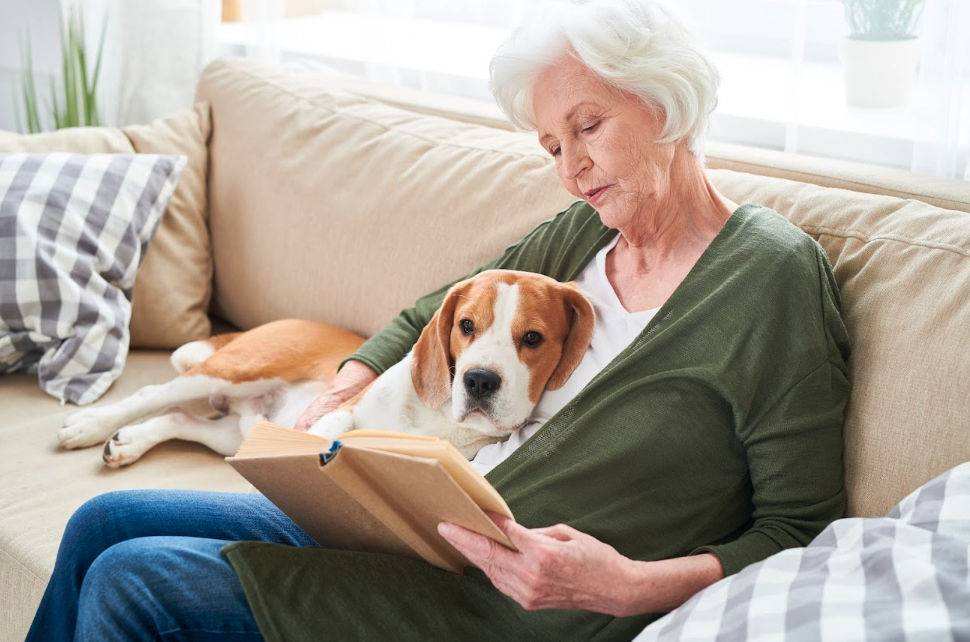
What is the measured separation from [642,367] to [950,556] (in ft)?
1.59

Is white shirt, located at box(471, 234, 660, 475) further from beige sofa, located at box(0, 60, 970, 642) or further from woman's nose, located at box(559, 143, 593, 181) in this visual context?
beige sofa, located at box(0, 60, 970, 642)

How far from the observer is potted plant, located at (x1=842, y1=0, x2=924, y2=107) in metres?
1.93

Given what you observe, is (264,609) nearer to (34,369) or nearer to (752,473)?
(752,473)

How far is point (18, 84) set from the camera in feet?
12.5

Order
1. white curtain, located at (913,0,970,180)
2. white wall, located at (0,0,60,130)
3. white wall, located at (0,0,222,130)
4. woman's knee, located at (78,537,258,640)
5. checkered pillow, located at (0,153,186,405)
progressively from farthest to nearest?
white wall, located at (0,0,60,130) < white wall, located at (0,0,222,130) < checkered pillow, located at (0,153,186,405) < white curtain, located at (913,0,970,180) < woman's knee, located at (78,537,258,640)

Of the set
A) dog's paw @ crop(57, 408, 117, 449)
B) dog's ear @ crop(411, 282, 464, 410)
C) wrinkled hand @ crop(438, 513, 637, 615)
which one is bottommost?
dog's paw @ crop(57, 408, 117, 449)

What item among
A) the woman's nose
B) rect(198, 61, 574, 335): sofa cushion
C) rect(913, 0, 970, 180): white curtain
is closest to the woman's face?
the woman's nose

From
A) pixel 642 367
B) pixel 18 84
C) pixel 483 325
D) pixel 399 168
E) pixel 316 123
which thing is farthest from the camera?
pixel 18 84

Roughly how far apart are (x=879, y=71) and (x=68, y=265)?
1.70m

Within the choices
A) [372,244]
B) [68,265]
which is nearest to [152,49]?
[68,265]

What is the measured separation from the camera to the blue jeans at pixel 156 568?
4.03 ft

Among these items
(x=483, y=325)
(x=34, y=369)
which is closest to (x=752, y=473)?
(x=483, y=325)

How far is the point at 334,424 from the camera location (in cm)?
162

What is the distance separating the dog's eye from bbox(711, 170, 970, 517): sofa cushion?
0.43 metres
